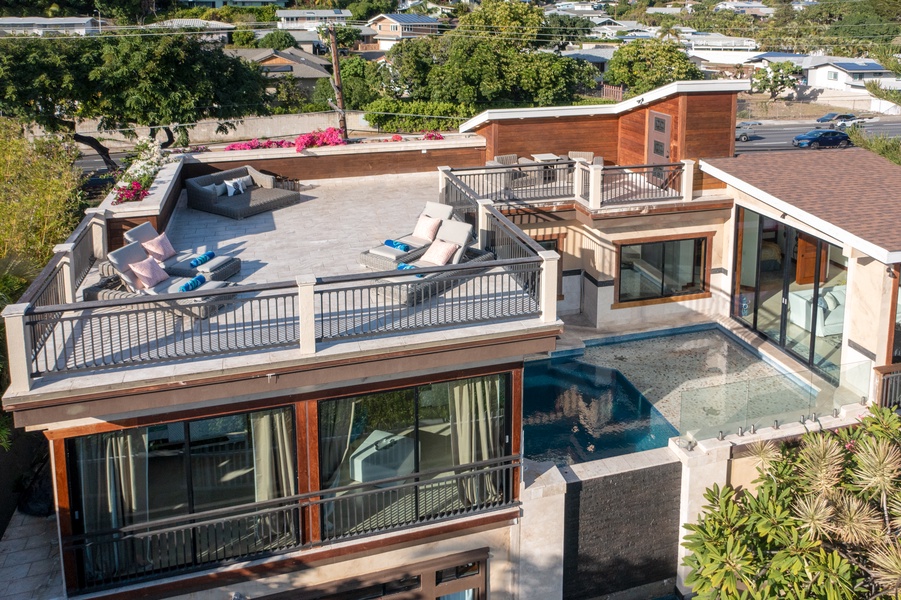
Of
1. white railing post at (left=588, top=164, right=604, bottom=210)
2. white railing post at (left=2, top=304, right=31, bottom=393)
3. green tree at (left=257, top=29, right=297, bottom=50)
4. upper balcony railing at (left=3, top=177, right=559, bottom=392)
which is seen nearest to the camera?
white railing post at (left=2, top=304, right=31, bottom=393)

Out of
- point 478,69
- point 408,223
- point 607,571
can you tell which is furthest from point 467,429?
point 478,69

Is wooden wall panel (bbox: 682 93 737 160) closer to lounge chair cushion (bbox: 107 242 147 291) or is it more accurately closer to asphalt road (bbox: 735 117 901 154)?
lounge chair cushion (bbox: 107 242 147 291)

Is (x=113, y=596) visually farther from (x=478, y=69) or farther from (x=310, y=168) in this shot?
(x=478, y=69)

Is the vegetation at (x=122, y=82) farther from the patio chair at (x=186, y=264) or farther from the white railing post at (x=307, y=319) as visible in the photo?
the white railing post at (x=307, y=319)

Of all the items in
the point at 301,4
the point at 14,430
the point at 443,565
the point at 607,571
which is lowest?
the point at 607,571

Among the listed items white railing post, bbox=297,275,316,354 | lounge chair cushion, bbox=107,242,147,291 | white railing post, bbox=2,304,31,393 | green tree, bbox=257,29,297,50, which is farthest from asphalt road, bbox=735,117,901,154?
green tree, bbox=257,29,297,50

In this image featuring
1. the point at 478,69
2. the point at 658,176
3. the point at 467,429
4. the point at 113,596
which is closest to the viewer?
the point at 113,596
